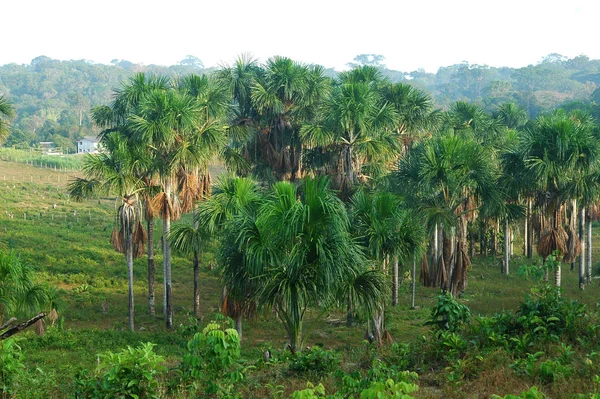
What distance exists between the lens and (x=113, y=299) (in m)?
29.0

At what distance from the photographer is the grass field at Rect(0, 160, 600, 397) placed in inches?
762

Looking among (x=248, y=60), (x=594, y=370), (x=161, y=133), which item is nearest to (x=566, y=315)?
(x=594, y=370)

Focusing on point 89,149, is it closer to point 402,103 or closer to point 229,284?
point 402,103

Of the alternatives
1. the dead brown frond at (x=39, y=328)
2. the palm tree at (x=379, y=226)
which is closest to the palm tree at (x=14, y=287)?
the dead brown frond at (x=39, y=328)

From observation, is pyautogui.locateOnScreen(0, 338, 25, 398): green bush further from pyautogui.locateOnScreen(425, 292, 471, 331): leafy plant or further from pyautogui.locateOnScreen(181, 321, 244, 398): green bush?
pyautogui.locateOnScreen(425, 292, 471, 331): leafy plant

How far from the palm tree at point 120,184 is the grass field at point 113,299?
2.98m

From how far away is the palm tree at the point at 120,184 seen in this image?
2214 centimetres

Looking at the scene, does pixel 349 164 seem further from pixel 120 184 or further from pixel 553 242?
pixel 120 184

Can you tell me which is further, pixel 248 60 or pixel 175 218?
pixel 248 60

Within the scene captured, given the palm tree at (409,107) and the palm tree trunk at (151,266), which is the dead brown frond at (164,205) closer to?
the palm tree trunk at (151,266)

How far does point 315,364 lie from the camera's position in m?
10.7

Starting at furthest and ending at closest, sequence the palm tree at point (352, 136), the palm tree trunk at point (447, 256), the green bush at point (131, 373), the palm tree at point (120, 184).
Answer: the palm tree at point (352, 136) < the palm tree trunk at point (447, 256) < the palm tree at point (120, 184) < the green bush at point (131, 373)

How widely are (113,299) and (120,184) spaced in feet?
28.7

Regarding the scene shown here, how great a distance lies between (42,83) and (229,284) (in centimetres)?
19039
